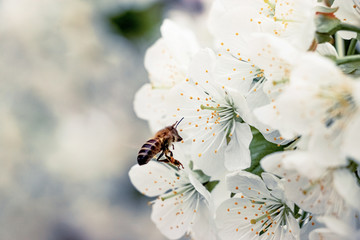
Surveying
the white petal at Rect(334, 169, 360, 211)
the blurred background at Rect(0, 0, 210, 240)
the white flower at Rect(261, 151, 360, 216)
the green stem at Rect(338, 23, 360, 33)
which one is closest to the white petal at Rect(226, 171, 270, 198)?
the white flower at Rect(261, 151, 360, 216)

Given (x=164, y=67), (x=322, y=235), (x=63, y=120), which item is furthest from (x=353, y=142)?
Result: (x=63, y=120)

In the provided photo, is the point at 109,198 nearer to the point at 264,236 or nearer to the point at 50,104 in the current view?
the point at 50,104

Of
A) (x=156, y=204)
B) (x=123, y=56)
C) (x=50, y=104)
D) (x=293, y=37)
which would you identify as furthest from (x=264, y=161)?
(x=50, y=104)

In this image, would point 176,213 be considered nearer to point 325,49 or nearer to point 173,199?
point 173,199

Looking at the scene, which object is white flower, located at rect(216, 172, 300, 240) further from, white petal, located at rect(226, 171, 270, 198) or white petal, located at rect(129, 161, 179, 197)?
white petal, located at rect(129, 161, 179, 197)

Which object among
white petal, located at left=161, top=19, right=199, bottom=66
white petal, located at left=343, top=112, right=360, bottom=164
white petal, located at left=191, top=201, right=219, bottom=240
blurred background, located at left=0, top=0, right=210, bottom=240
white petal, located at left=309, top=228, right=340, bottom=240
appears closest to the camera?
white petal, located at left=343, top=112, right=360, bottom=164

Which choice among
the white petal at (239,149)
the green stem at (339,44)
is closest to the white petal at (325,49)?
the green stem at (339,44)
